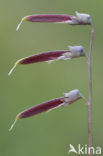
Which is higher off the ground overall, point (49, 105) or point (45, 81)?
point (49, 105)

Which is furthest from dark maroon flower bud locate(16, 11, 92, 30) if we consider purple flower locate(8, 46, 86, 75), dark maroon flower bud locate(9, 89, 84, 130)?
dark maroon flower bud locate(9, 89, 84, 130)

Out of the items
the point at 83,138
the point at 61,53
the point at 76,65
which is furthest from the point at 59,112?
the point at 61,53

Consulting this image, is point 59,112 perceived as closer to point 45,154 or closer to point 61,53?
point 45,154

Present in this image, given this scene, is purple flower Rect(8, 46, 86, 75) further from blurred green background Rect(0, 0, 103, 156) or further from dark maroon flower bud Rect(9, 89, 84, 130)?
blurred green background Rect(0, 0, 103, 156)

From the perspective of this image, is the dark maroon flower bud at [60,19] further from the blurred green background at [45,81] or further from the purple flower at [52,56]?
the blurred green background at [45,81]

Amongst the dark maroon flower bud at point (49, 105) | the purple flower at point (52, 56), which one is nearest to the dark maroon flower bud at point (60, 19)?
the purple flower at point (52, 56)

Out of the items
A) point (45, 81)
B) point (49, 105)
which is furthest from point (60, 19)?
point (45, 81)

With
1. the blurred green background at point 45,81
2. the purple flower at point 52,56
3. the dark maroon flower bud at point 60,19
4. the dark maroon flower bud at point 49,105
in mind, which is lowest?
the blurred green background at point 45,81

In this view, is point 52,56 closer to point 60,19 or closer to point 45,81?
point 60,19
